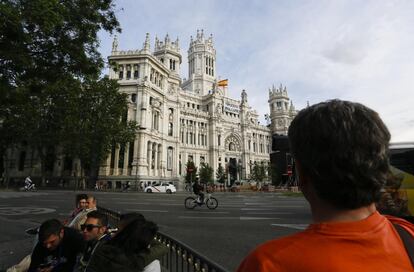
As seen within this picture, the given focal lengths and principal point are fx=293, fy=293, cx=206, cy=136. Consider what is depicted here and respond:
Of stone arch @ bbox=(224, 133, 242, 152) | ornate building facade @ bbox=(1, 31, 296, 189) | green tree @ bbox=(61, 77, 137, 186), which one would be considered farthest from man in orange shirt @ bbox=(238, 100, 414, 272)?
stone arch @ bbox=(224, 133, 242, 152)

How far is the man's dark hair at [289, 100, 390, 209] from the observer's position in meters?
1.14

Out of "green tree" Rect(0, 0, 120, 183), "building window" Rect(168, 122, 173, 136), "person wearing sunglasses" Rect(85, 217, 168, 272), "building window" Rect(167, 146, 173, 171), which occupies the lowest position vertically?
"person wearing sunglasses" Rect(85, 217, 168, 272)

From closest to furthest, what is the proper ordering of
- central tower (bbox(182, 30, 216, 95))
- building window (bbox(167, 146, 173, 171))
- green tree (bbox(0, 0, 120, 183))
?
green tree (bbox(0, 0, 120, 183)) < building window (bbox(167, 146, 173, 171)) < central tower (bbox(182, 30, 216, 95))

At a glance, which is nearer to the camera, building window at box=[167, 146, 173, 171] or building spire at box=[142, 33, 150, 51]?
building spire at box=[142, 33, 150, 51]

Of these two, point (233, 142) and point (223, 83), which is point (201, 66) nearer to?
point (223, 83)

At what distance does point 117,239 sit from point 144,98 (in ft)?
163

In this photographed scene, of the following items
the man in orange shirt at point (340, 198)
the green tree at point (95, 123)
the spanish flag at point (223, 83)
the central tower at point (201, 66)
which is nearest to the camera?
the man in orange shirt at point (340, 198)

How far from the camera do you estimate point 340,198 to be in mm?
1144

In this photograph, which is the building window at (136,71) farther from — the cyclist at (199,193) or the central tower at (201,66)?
the cyclist at (199,193)

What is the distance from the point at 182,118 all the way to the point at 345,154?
7205 centimetres

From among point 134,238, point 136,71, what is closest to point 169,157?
point 136,71

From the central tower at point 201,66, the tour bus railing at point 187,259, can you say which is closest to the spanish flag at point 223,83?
the central tower at point 201,66

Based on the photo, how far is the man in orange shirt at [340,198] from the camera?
40.2 inches

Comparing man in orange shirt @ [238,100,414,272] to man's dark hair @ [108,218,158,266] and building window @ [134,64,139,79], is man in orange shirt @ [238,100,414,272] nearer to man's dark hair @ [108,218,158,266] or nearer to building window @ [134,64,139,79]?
man's dark hair @ [108,218,158,266]
